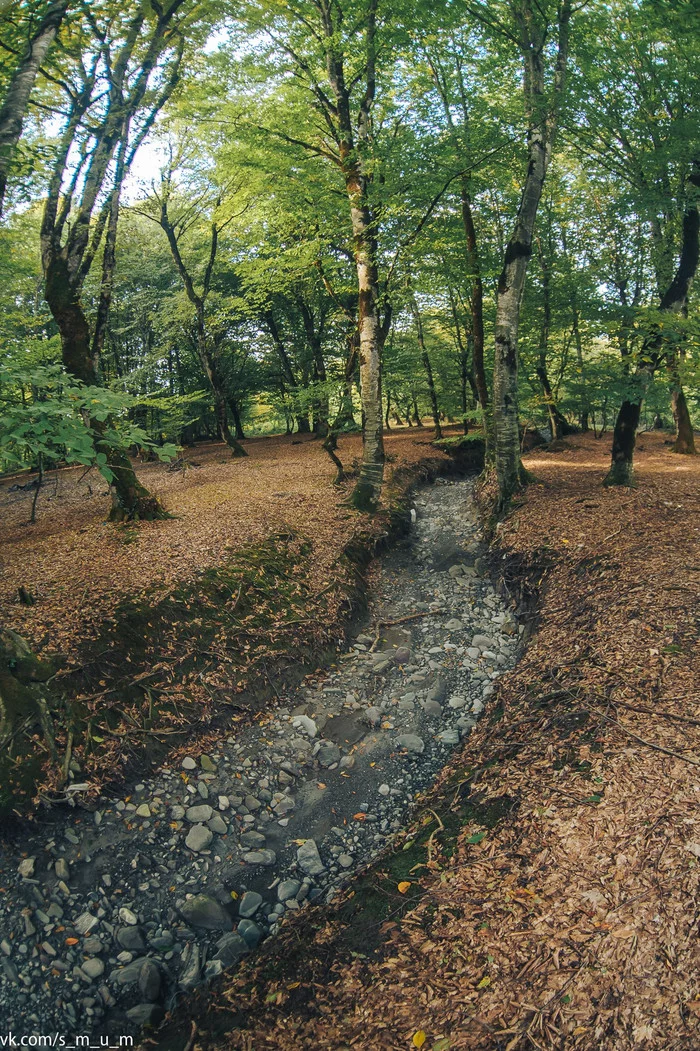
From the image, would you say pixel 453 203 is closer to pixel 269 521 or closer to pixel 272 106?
pixel 272 106

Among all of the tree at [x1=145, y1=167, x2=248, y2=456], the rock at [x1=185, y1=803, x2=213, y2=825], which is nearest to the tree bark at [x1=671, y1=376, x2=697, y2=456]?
the tree at [x1=145, y1=167, x2=248, y2=456]

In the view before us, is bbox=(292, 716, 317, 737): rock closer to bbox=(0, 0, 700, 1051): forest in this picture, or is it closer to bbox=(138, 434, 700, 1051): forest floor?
bbox=(0, 0, 700, 1051): forest

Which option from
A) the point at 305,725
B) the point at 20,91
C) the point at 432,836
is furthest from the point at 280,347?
the point at 432,836

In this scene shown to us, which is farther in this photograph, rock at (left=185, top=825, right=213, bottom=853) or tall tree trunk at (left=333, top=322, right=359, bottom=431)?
tall tree trunk at (left=333, top=322, right=359, bottom=431)

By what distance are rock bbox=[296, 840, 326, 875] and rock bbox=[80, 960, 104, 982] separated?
5.48 ft

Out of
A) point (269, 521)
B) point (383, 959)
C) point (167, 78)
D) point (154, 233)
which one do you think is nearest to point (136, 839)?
point (383, 959)

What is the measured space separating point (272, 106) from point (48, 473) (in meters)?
15.3

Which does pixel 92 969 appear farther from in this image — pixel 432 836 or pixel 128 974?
pixel 432 836

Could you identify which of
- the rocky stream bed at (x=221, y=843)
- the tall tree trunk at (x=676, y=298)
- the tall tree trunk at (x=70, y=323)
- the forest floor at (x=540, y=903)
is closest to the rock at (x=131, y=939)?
the rocky stream bed at (x=221, y=843)

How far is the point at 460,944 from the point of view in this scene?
346 cm

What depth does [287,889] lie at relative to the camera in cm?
460

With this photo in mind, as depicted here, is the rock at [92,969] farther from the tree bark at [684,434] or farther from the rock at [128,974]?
the tree bark at [684,434]

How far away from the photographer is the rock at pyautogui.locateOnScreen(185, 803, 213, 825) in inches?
201

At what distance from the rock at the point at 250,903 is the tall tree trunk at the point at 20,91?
268 inches
